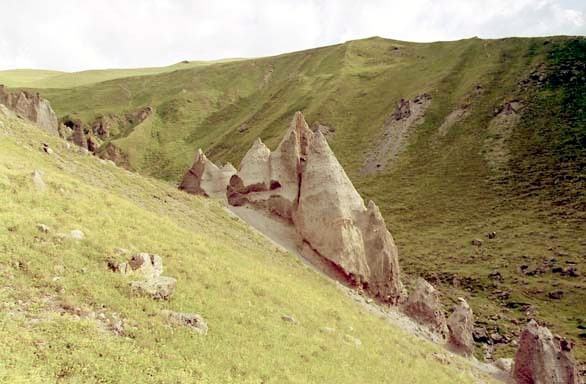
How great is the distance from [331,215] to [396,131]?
8951 centimetres

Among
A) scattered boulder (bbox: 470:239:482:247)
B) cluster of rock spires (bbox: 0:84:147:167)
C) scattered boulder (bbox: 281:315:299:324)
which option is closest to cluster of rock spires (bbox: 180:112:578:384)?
scattered boulder (bbox: 281:315:299:324)

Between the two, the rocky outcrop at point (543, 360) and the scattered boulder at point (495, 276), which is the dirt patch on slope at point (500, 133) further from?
the rocky outcrop at point (543, 360)

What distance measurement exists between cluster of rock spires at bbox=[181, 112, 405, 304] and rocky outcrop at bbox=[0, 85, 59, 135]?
72711 millimetres

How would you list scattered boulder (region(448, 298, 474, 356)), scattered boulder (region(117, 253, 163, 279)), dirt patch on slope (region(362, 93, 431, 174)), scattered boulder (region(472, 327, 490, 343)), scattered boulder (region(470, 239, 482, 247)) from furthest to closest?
dirt patch on slope (region(362, 93, 431, 174)), scattered boulder (region(470, 239, 482, 247)), scattered boulder (region(472, 327, 490, 343)), scattered boulder (region(448, 298, 474, 356)), scattered boulder (region(117, 253, 163, 279))

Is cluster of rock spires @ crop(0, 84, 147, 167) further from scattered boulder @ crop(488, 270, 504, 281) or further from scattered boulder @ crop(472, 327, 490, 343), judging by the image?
scattered boulder @ crop(488, 270, 504, 281)

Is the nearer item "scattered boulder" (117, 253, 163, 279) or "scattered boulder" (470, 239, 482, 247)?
"scattered boulder" (117, 253, 163, 279)

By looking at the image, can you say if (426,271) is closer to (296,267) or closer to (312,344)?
(296,267)

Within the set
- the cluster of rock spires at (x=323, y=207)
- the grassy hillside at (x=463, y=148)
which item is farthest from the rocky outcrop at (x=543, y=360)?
the grassy hillside at (x=463, y=148)

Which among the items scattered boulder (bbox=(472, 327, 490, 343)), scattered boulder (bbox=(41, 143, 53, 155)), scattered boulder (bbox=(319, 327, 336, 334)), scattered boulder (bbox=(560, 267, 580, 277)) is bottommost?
scattered boulder (bbox=(472, 327, 490, 343))

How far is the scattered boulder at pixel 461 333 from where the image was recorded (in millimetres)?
28625

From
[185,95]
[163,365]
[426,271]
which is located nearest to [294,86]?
[185,95]

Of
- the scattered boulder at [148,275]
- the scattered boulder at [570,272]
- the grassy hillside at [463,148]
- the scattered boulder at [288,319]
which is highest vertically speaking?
the grassy hillside at [463,148]

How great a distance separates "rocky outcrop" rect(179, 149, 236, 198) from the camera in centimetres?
4234

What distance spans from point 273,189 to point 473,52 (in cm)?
12867
